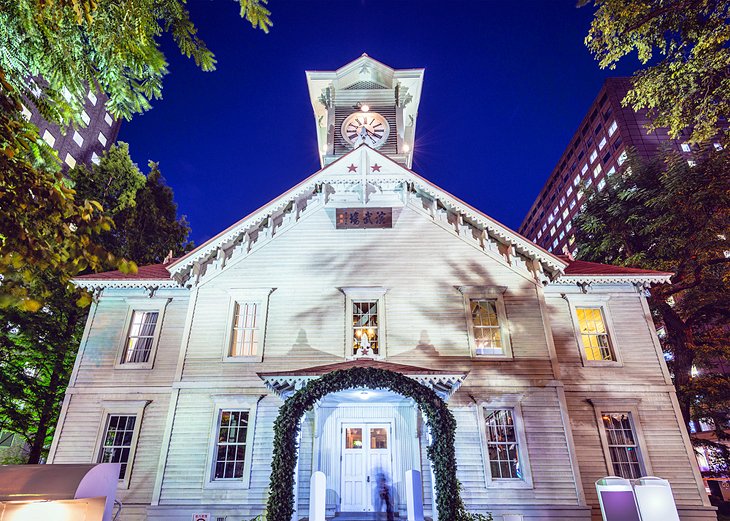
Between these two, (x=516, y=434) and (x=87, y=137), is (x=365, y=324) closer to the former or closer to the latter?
(x=516, y=434)

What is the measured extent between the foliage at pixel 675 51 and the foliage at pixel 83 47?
871cm

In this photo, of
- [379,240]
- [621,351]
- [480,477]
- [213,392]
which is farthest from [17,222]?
[621,351]

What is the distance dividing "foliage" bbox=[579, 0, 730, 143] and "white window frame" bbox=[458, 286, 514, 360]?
21.3 feet

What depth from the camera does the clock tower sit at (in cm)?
1841

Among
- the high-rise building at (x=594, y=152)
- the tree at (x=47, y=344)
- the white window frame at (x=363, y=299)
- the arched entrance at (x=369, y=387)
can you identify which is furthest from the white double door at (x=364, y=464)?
the high-rise building at (x=594, y=152)

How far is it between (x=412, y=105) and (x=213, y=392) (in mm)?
16872

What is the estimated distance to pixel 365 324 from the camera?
12812 millimetres

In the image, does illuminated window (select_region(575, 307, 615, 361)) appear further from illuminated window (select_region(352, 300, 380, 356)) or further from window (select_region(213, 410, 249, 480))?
window (select_region(213, 410, 249, 480))

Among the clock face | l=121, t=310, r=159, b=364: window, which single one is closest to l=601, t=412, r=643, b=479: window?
the clock face

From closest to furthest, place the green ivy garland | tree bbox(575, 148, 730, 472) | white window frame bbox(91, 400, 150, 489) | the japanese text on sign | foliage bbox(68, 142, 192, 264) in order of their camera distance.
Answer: the green ivy garland, white window frame bbox(91, 400, 150, 489), the japanese text on sign, tree bbox(575, 148, 730, 472), foliage bbox(68, 142, 192, 264)

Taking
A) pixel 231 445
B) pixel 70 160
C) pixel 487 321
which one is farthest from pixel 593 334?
pixel 70 160

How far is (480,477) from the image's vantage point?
1085cm

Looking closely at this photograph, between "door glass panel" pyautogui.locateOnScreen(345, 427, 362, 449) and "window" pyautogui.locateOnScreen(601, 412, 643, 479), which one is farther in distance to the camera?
"door glass panel" pyautogui.locateOnScreen(345, 427, 362, 449)

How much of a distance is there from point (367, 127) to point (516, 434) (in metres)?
14.5
